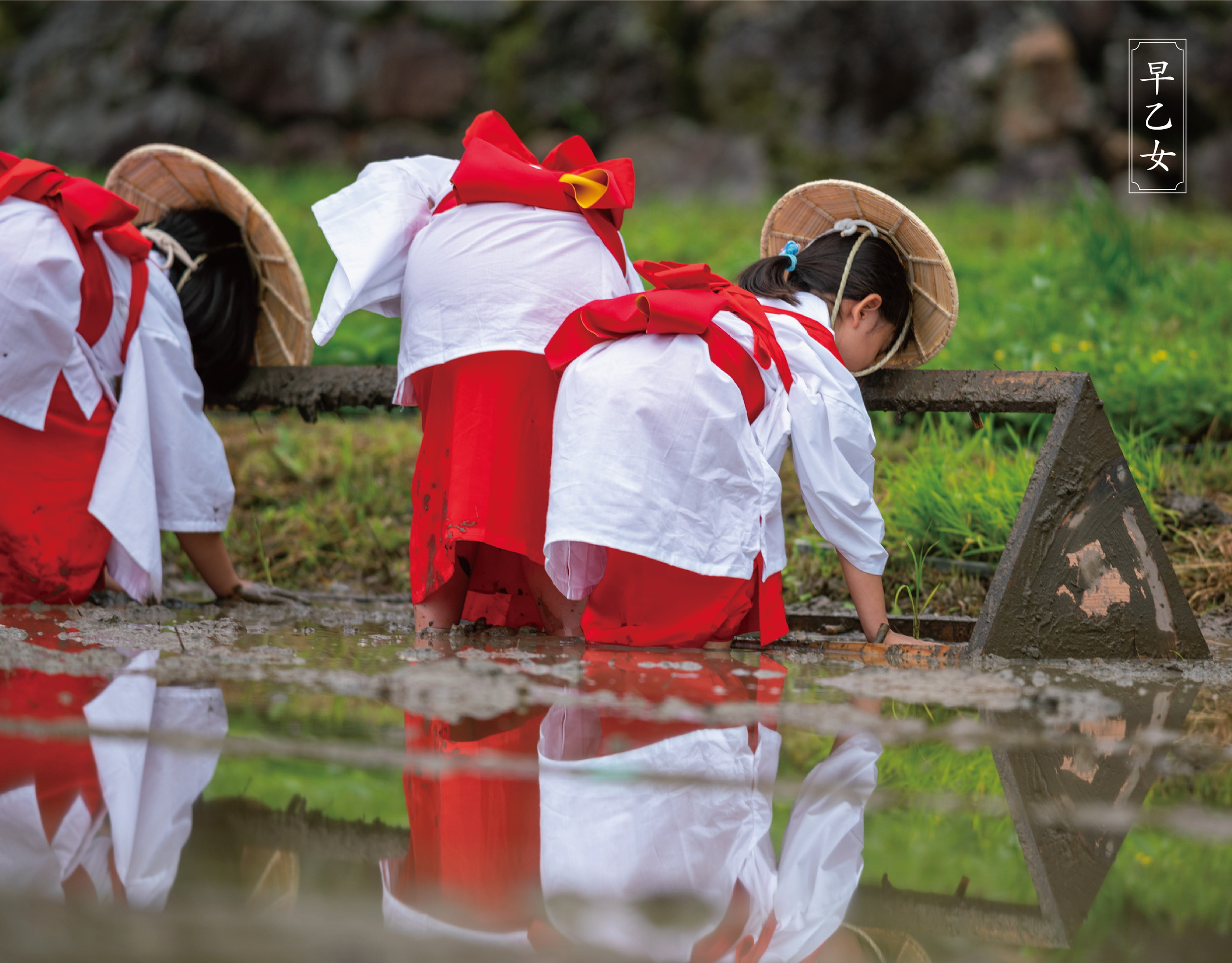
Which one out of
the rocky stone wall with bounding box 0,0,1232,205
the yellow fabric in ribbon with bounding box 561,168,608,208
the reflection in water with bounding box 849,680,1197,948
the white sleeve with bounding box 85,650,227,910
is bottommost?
the reflection in water with bounding box 849,680,1197,948

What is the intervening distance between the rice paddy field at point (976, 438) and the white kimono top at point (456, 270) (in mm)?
1279

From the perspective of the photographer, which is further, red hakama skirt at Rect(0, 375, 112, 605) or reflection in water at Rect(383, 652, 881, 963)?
red hakama skirt at Rect(0, 375, 112, 605)

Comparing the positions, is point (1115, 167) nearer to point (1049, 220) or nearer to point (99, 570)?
point (1049, 220)

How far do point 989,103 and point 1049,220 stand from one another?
7.10 ft

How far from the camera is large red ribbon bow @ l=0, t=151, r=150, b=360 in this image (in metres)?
2.61

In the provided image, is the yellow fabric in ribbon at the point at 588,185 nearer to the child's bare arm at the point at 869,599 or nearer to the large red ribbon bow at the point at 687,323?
the large red ribbon bow at the point at 687,323

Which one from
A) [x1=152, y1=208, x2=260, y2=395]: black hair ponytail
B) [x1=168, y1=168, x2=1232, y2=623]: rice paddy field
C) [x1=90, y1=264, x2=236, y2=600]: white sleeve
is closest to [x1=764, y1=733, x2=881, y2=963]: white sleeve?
[x1=168, y1=168, x2=1232, y2=623]: rice paddy field

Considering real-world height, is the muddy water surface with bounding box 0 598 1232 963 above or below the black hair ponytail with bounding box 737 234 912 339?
below

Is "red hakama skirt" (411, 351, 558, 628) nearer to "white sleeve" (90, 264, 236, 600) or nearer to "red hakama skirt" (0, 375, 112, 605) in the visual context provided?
"white sleeve" (90, 264, 236, 600)

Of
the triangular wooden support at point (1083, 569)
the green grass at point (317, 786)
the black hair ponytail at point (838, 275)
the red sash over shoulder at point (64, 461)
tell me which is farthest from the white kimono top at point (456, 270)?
the green grass at point (317, 786)

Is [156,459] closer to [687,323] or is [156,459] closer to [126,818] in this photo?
[687,323]

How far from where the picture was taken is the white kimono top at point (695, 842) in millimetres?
1006

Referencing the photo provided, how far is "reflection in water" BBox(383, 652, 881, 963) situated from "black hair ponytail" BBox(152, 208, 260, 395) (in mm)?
1912

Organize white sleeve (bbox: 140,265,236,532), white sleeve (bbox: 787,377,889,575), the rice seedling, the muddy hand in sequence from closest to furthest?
1. white sleeve (bbox: 787,377,889,575)
2. white sleeve (bbox: 140,265,236,532)
3. the muddy hand
4. the rice seedling
